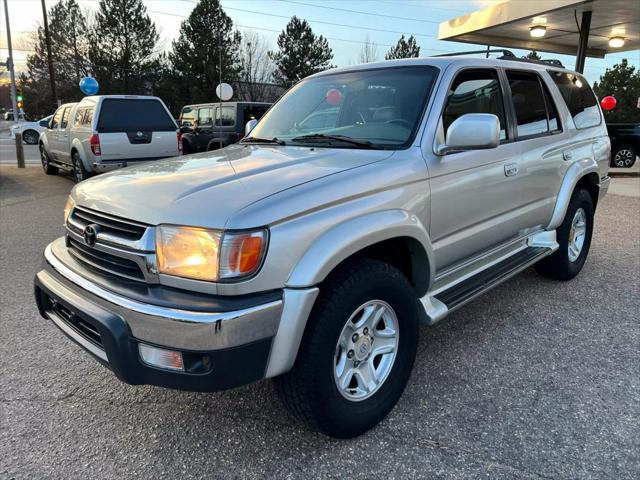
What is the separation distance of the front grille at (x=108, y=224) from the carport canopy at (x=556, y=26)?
11.5 m

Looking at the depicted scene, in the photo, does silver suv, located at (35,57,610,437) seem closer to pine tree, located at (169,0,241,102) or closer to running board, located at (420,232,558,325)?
running board, located at (420,232,558,325)

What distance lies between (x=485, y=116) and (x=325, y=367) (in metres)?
1.57

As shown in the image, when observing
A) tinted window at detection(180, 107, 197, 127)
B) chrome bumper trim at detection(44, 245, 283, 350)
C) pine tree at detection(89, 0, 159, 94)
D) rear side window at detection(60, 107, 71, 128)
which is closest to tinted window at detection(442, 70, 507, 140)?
chrome bumper trim at detection(44, 245, 283, 350)

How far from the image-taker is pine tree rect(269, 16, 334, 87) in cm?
4091

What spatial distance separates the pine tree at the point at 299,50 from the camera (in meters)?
40.9

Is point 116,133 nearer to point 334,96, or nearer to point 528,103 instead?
point 334,96

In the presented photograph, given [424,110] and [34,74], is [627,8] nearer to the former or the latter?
[424,110]

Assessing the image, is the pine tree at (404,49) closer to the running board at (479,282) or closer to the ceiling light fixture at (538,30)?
the ceiling light fixture at (538,30)

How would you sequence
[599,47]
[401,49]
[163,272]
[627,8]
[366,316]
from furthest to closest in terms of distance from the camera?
[401,49]
[599,47]
[627,8]
[366,316]
[163,272]

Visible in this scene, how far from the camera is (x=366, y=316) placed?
2402mm

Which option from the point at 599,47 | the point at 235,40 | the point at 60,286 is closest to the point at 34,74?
the point at 235,40

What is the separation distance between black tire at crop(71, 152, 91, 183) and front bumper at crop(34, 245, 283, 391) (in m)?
8.98

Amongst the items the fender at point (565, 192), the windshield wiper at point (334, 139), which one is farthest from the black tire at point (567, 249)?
the windshield wiper at point (334, 139)

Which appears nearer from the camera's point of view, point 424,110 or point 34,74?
point 424,110
